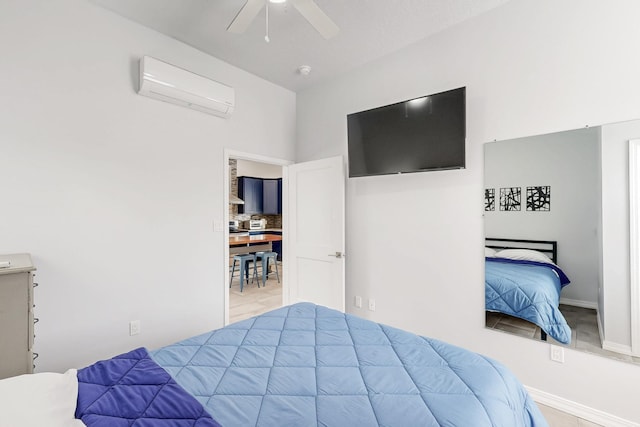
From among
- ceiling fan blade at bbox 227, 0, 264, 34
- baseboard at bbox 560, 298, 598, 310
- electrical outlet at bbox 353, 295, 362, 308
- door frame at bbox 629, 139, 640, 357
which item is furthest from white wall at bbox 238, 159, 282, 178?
door frame at bbox 629, 139, 640, 357

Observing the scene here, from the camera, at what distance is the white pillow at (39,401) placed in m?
0.76

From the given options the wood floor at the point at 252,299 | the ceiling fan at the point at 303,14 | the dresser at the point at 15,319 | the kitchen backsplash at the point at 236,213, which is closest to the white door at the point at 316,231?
the wood floor at the point at 252,299

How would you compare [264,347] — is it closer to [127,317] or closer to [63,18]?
[127,317]

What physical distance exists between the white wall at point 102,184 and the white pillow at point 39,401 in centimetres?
137

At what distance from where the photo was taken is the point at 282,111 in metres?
3.59

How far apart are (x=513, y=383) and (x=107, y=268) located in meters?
2.65

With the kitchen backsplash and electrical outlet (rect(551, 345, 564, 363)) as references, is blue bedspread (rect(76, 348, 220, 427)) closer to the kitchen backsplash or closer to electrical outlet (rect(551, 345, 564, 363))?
electrical outlet (rect(551, 345, 564, 363))

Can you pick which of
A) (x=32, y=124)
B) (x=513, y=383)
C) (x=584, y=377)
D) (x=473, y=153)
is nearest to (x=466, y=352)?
(x=513, y=383)

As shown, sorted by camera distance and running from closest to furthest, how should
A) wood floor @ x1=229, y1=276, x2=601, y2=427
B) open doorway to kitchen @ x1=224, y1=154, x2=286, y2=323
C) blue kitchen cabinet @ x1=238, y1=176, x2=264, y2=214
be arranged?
wood floor @ x1=229, y1=276, x2=601, y2=427 < open doorway to kitchen @ x1=224, y1=154, x2=286, y2=323 < blue kitchen cabinet @ x1=238, y1=176, x2=264, y2=214

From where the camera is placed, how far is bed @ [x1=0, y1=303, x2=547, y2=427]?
945mm

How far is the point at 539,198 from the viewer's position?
6.84 ft

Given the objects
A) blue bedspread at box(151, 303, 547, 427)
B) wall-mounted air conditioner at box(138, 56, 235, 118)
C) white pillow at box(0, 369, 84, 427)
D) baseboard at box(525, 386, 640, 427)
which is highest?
wall-mounted air conditioner at box(138, 56, 235, 118)

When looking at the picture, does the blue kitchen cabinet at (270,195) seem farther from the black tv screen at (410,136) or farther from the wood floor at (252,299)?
the black tv screen at (410,136)

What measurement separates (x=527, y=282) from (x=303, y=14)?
2322mm
